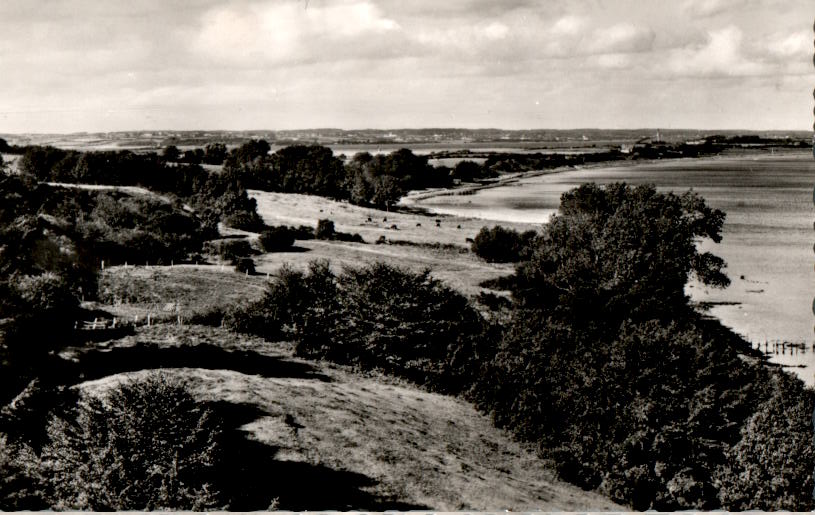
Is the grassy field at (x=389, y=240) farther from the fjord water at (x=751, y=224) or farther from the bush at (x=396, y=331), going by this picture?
the fjord water at (x=751, y=224)

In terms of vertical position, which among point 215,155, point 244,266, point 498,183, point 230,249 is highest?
point 215,155

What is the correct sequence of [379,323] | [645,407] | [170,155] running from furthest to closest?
[170,155]
[379,323]
[645,407]

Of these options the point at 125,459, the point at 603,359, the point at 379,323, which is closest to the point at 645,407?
the point at 603,359

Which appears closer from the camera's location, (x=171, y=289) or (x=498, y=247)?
(x=171, y=289)

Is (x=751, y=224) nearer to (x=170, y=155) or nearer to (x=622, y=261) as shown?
(x=622, y=261)

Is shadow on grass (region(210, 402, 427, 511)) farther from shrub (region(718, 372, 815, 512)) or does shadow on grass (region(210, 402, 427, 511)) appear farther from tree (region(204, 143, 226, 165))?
tree (region(204, 143, 226, 165))

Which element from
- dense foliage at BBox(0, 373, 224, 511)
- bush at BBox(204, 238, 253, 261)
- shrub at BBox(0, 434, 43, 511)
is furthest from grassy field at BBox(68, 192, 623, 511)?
bush at BBox(204, 238, 253, 261)
